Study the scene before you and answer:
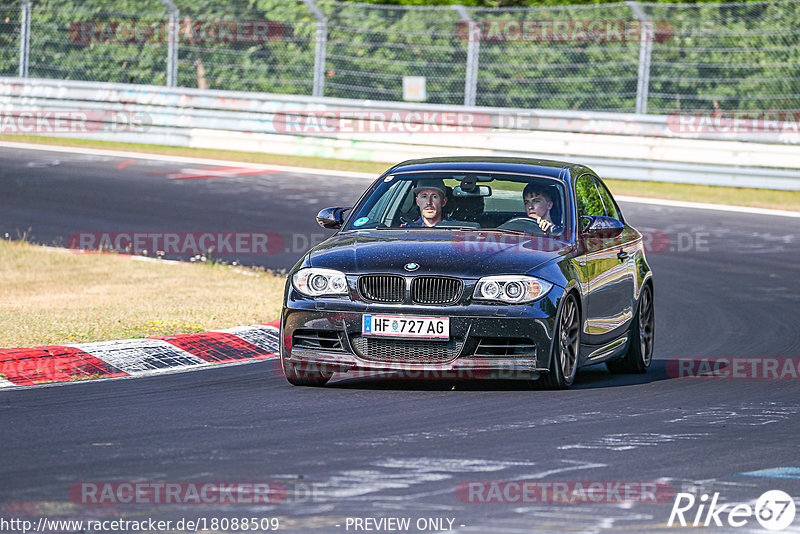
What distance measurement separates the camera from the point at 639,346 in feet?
34.1

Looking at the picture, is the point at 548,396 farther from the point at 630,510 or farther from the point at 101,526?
the point at 101,526

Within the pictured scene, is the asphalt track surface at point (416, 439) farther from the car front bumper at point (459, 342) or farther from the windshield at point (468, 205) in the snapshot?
the windshield at point (468, 205)

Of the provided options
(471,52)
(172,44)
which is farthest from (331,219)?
(172,44)

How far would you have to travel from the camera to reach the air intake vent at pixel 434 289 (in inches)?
334

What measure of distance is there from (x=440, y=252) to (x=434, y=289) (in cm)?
32

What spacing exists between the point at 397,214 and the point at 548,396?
6.22ft

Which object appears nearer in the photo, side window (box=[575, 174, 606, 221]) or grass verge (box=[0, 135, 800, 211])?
side window (box=[575, 174, 606, 221])

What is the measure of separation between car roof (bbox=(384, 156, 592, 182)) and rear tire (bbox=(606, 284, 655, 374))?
1153 mm

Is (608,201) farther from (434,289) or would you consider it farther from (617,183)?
(617,183)

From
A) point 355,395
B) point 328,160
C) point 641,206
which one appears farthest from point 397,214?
point 328,160

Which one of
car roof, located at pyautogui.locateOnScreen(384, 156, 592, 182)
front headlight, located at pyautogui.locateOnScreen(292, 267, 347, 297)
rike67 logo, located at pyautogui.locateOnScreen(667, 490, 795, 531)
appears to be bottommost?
rike67 logo, located at pyautogui.locateOnScreen(667, 490, 795, 531)

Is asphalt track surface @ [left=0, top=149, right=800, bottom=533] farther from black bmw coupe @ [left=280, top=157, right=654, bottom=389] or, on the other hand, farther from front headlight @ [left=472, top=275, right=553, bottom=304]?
front headlight @ [left=472, top=275, right=553, bottom=304]

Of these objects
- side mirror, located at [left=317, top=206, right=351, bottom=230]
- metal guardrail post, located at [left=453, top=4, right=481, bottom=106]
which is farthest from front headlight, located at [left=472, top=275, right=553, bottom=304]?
metal guardrail post, located at [left=453, top=4, right=481, bottom=106]

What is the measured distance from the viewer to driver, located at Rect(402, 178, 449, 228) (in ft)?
31.5
